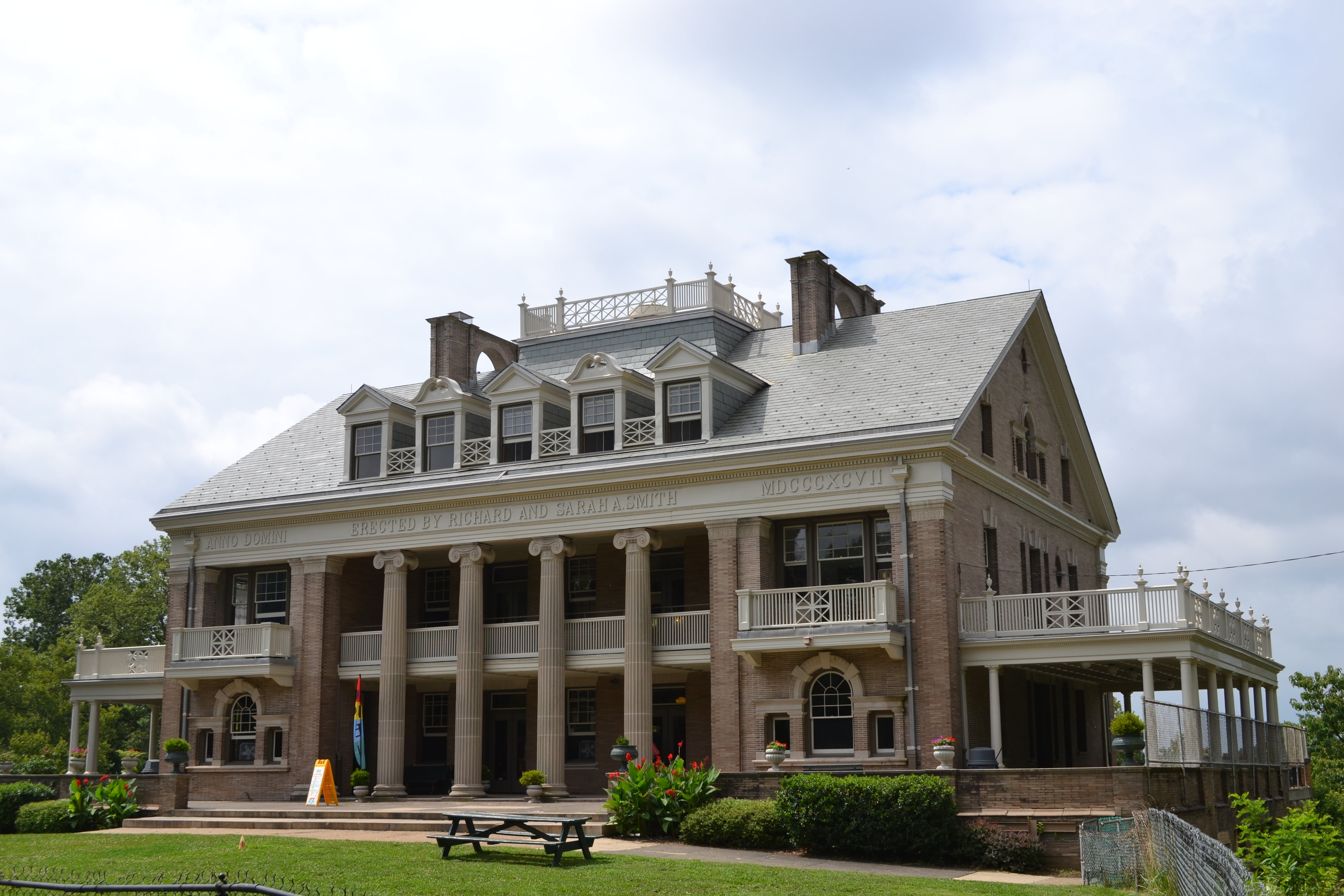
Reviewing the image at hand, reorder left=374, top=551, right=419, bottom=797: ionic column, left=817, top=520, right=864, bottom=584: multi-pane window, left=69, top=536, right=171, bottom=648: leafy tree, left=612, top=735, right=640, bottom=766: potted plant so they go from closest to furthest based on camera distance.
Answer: left=612, top=735, right=640, bottom=766: potted plant < left=817, top=520, right=864, bottom=584: multi-pane window < left=374, top=551, right=419, bottom=797: ionic column < left=69, top=536, right=171, bottom=648: leafy tree

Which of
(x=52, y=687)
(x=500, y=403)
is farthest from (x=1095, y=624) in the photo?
(x=52, y=687)

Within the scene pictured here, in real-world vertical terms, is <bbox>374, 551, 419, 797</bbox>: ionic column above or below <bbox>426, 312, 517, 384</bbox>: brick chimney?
below

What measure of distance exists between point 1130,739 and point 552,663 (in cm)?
1460

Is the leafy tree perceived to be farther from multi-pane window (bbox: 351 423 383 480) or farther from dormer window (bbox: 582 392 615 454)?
dormer window (bbox: 582 392 615 454)

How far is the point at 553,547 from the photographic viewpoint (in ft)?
112

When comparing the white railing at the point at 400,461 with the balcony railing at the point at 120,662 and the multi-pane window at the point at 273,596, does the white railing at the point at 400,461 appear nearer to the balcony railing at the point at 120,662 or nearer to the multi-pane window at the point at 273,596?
the multi-pane window at the point at 273,596

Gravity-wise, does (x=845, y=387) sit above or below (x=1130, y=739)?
above

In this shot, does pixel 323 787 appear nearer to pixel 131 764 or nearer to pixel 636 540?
pixel 131 764

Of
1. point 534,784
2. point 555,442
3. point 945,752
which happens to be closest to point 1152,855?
point 945,752

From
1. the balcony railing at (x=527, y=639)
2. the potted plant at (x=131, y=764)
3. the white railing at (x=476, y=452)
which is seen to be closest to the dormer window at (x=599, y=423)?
the white railing at (x=476, y=452)

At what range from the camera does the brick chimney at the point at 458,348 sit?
40.4m

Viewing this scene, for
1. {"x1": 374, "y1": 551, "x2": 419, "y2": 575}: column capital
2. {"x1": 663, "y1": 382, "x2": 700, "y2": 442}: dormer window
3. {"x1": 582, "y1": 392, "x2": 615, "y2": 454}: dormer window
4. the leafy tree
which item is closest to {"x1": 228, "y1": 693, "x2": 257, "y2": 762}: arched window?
{"x1": 374, "y1": 551, "x2": 419, "y2": 575}: column capital

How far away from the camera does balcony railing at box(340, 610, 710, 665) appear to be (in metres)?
33.2

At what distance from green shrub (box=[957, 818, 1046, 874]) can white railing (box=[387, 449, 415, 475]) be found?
19.5m
